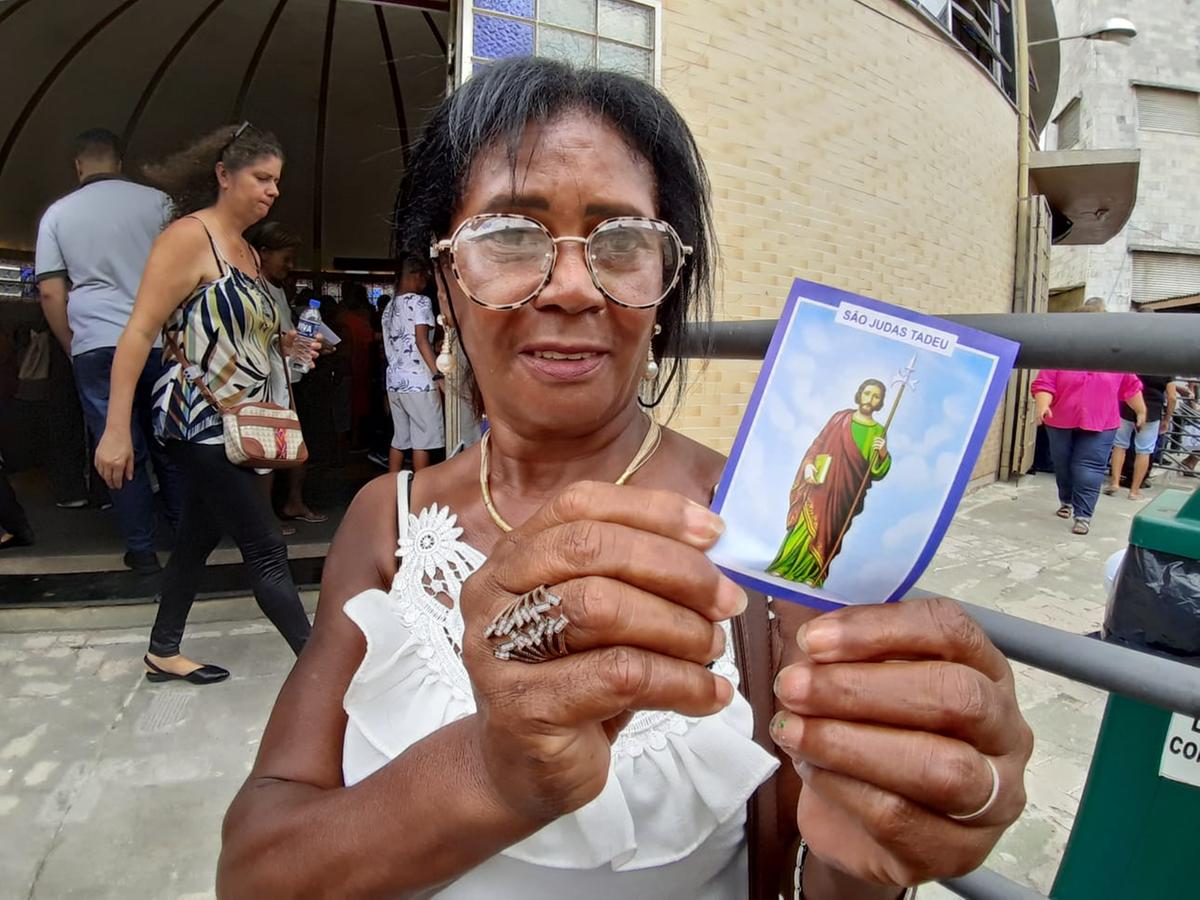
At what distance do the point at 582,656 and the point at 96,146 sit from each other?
3.96 meters

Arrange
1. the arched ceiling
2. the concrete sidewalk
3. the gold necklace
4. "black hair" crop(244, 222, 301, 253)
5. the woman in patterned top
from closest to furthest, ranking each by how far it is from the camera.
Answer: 1. the gold necklace
2. the concrete sidewalk
3. the woman in patterned top
4. "black hair" crop(244, 222, 301, 253)
5. the arched ceiling

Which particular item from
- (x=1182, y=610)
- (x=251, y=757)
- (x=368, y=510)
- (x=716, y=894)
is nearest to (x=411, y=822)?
(x=716, y=894)

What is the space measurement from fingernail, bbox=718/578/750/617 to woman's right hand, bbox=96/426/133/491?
9.25 feet

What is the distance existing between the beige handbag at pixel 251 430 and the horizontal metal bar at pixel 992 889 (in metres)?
2.40

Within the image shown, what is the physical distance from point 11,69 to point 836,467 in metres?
7.79

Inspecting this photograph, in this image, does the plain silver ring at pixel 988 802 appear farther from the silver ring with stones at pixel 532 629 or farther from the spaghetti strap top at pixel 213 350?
the spaghetti strap top at pixel 213 350

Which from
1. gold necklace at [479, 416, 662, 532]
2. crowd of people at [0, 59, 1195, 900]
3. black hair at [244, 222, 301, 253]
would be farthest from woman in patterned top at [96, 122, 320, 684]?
gold necklace at [479, 416, 662, 532]

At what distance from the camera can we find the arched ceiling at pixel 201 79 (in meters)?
5.76

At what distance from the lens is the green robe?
61 cm

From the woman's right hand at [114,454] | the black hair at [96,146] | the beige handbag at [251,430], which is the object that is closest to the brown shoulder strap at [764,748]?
the beige handbag at [251,430]

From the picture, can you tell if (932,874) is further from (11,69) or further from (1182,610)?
(11,69)

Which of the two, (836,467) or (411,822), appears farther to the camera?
(411,822)

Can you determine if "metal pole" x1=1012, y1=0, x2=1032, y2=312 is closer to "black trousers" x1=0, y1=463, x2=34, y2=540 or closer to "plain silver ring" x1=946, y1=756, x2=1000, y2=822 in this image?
"plain silver ring" x1=946, y1=756, x2=1000, y2=822

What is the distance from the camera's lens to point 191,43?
6.14m
